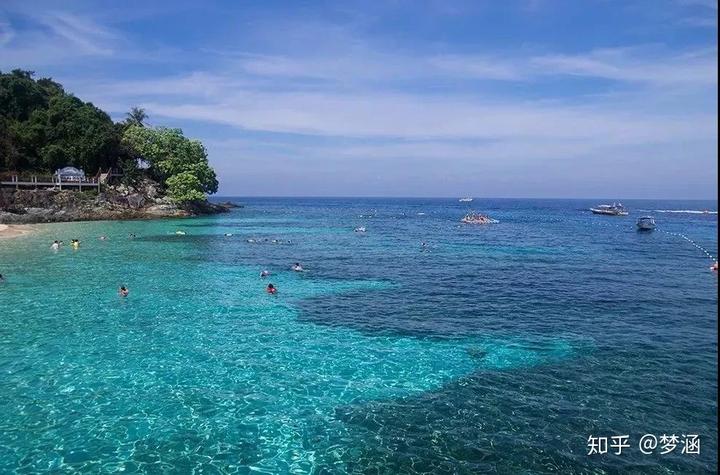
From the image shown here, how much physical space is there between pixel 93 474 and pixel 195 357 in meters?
9.08

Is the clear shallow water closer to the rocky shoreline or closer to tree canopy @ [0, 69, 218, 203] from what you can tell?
the rocky shoreline

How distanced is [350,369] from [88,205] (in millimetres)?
90223

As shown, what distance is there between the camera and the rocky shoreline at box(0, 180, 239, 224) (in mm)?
83875

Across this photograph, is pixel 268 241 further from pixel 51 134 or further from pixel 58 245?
pixel 51 134

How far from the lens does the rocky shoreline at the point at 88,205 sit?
83875 millimetres

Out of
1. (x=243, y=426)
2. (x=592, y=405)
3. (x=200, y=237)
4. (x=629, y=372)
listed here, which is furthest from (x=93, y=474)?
(x=200, y=237)

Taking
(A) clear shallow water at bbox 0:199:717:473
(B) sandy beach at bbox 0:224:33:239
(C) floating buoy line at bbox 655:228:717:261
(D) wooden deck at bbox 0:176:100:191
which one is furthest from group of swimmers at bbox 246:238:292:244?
(C) floating buoy line at bbox 655:228:717:261

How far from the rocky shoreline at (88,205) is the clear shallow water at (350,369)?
48637 mm

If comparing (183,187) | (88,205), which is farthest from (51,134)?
(183,187)

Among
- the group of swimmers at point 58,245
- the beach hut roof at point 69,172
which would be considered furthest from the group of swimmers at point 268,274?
the beach hut roof at point 69,172

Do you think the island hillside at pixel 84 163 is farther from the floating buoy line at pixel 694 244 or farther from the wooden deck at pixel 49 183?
the floating buoy line at pixel 694 244

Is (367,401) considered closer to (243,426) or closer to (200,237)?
(243,426)

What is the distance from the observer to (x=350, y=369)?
21375 mm

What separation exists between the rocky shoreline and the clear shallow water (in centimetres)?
4864
